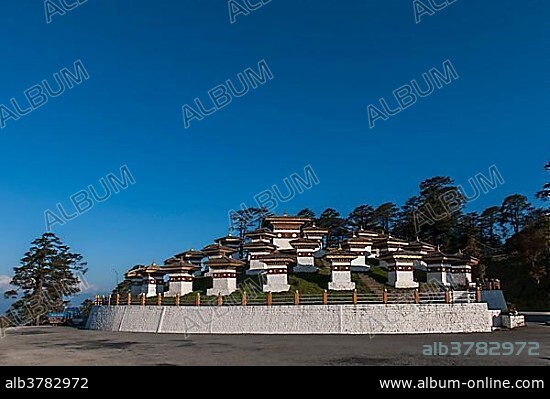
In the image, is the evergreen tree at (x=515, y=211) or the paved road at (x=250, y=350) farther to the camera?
the evergreen tree at (x=515, y=211)

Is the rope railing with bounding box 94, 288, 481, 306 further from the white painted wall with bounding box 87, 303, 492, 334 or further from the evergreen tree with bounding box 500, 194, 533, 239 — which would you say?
the evergreen tree with bounding box 500, 194, 533, 239

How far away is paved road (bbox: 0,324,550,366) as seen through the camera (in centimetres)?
1341

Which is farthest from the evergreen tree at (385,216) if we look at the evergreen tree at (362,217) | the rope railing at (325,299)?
the rope railing at (325,299)

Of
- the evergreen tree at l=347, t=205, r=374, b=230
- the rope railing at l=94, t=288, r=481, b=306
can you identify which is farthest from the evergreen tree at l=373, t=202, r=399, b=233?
the rope railing at l=94, t=288, r=481, b=306

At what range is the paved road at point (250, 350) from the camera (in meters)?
13.4

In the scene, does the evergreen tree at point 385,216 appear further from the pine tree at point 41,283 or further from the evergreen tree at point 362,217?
the pine tree at point 41,283

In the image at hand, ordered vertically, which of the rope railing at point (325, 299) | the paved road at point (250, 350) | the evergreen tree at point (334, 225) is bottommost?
the paved road at point (250, 350)

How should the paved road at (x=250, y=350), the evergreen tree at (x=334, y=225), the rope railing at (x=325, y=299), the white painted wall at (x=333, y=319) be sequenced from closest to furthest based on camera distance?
the paved road at (x=250, y=350) → the white painted wall at (x=333, y=319) → the rope railing at (x=325, y=299) → the evergreen tree at (x=334, y=225)

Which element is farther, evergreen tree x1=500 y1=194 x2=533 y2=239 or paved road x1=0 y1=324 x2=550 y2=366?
evergreen tree x1=500 y1=194 x2=533 y2=239

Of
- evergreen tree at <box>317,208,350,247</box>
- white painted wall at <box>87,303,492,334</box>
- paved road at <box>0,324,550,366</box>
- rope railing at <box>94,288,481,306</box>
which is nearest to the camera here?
paved road at <box>0,324,550,366</box>

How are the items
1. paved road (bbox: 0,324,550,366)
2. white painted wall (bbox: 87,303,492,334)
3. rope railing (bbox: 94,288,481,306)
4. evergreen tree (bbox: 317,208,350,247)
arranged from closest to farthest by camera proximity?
paved road (bbox: 0,324,550,366)
white painted wall (bbox: 87,303,492,334)
rope railing (bbox: 94,288,481,306)
evergreen tree (bbox: 317,208,350,247)
